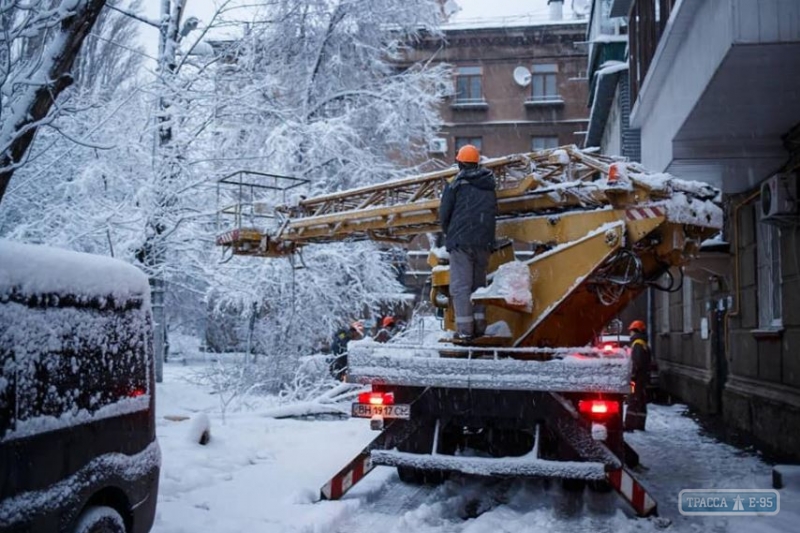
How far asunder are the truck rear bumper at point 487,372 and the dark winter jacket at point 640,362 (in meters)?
5.63

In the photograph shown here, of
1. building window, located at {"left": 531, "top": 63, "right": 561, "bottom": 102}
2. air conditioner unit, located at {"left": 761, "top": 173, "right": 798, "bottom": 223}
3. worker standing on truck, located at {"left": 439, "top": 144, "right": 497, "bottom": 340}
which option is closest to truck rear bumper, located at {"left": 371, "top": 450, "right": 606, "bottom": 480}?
worker standing on truck, located at {"left": 439, "top": 144, "right": 497, "bottom": 340}

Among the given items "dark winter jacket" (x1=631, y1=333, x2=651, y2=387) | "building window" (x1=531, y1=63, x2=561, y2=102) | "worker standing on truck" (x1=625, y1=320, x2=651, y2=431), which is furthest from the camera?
"building window" (x1=531, y1=63, x2=561, y2=102)

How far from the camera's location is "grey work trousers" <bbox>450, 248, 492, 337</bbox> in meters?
7.55

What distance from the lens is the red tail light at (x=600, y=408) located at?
6867mm

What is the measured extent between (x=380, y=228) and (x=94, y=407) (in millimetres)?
4930

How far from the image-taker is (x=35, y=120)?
6.70m

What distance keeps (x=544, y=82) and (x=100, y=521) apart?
3837 cm

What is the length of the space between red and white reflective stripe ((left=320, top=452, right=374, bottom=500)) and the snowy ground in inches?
4.3

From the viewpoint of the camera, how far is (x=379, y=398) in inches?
292

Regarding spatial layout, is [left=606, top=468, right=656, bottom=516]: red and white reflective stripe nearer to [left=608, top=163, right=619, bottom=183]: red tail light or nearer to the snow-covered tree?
[left=608, top=163, right=619, bottom=183]: red tail light

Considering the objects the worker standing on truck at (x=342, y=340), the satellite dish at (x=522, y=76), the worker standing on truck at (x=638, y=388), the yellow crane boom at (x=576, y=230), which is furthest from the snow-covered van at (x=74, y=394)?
the satellite dish at (x=522, y=76)

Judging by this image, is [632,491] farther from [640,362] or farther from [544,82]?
[544,82]

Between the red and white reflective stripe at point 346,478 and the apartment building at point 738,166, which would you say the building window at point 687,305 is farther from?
the red and white reflective stripe at point 346,478

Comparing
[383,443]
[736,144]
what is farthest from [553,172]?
[736,144]
